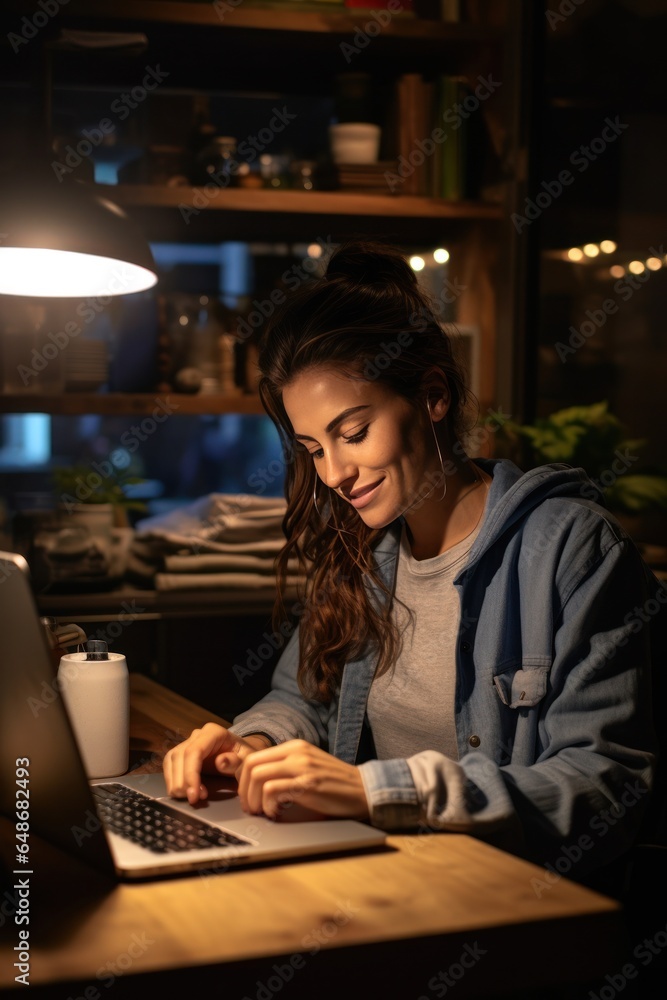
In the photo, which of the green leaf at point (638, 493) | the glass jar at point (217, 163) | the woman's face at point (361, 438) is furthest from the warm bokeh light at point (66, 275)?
the green leaf at point (638, 493)

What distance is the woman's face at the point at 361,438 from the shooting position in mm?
1481

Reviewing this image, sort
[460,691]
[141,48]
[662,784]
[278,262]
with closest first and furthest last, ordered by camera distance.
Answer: [662,784]
[460,691]
[141,48]
[278,262]

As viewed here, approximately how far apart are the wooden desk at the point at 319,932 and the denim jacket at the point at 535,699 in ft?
0.34

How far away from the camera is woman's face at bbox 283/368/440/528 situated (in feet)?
4.86

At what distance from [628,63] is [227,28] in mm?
1086

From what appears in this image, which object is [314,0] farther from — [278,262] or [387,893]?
[387,893]

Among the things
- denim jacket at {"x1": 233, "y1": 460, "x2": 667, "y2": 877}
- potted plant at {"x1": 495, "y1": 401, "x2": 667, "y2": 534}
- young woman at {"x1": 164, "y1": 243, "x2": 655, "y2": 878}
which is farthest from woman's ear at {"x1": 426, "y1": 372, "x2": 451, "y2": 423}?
potted plant at {"x1": 495, "y1": 401, "x2": 667, "y2": 534}

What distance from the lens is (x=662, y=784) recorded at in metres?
1.29

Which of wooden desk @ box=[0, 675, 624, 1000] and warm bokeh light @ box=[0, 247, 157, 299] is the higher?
warm bokeh light @ box=[0, 247, 157, 299]

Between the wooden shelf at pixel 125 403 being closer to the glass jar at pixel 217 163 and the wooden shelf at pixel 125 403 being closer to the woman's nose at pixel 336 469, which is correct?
the glass jar at pixel 217 163

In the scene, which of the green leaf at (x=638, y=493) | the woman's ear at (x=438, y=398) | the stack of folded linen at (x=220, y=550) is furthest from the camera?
the stack of folded linen at (x=220, y=550)

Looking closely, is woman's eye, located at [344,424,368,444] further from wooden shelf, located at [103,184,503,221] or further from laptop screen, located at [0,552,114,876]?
wooden shelf, located at [103,184,503,221]

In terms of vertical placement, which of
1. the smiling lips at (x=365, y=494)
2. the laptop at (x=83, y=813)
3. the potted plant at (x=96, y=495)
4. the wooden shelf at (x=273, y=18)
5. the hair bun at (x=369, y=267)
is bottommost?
the laptop at (x=83, y=813)

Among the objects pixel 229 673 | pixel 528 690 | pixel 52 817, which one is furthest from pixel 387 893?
pixel 229 673
